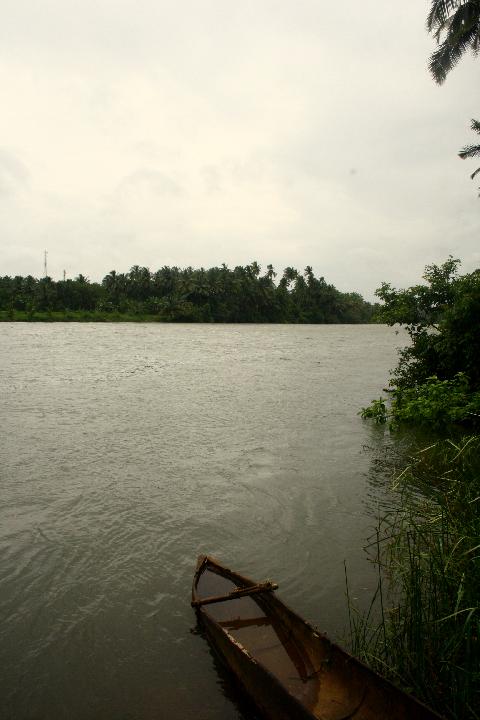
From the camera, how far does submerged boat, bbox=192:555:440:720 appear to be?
13.0 ft

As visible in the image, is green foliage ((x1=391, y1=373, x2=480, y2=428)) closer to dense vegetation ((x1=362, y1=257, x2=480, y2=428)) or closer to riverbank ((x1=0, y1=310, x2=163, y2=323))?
dense vegetation ((x1=362, y1=257, x2=480, y2=428))

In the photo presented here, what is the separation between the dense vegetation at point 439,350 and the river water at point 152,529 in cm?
195

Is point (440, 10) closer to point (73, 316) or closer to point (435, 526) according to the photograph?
point (435, 526)

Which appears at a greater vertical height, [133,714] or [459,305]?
[459,305]

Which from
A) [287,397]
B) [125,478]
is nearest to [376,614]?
[125,478]

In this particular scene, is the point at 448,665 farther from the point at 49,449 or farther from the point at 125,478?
the point at 49,449

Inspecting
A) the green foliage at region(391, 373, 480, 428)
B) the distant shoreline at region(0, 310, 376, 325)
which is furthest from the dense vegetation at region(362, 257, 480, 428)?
the distant shoreline at region(0, 310, 376, 325)

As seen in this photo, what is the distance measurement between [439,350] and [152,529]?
36.9 feet

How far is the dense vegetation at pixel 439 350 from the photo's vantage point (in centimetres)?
1251

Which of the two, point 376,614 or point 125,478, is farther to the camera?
point 125,478

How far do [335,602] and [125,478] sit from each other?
6.16 meters

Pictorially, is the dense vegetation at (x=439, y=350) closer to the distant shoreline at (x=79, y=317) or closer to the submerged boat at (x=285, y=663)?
the submerged boat at (x=285, y=663)

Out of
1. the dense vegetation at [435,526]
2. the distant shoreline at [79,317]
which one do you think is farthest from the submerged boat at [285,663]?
the distant shoreline at [79,317]

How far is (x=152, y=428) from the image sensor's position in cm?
1612
